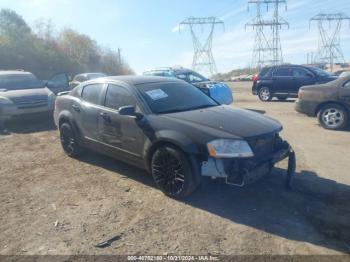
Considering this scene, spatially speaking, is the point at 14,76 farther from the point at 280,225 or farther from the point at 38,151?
the point at 280,225

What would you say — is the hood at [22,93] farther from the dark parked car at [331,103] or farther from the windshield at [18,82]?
the dark parked car at [331,103]

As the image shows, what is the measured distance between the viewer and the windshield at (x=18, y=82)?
33.8 ft

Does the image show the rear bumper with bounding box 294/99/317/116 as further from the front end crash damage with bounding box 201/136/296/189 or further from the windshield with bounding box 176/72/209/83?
the front end crash damage with bounding box 201/136/296/189

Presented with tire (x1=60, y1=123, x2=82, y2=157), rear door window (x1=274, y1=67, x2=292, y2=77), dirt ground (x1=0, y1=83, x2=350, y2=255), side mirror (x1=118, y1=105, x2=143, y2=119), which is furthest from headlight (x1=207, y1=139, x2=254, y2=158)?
rear door window (x1=274, y1=67, x2=292, y2=77)

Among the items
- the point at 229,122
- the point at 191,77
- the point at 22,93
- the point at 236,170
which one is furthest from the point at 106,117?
the point at 191,77

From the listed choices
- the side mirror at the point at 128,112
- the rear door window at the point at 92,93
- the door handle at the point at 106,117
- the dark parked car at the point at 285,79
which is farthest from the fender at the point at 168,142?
the dark parked car at the point at 285,79

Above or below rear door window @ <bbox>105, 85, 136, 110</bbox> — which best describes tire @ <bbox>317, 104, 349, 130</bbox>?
below

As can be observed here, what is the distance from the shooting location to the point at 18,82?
10.6 meters

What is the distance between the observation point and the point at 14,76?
10812mm

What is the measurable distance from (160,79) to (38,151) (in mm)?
3383

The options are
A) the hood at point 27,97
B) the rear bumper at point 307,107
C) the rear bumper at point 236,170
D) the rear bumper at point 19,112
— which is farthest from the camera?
the hood at point 27,97

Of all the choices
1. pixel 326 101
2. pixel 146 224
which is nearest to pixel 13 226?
pixel 146 224

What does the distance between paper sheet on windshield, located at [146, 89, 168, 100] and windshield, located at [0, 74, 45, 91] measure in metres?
7.11

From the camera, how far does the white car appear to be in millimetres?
9269
